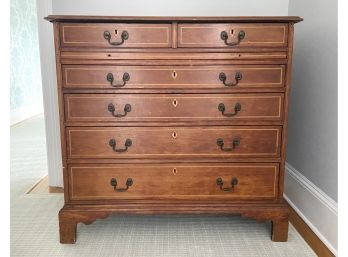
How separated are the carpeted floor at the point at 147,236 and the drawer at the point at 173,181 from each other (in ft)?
0.85

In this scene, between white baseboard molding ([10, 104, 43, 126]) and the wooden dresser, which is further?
white baseboard molding ([10, 104, 43, 126])

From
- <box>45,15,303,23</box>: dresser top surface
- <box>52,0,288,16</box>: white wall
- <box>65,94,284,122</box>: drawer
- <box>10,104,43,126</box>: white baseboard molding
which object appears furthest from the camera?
<box>10,104,43,126</box>: white baseboard molding

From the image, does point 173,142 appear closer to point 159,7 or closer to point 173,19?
point 173,19

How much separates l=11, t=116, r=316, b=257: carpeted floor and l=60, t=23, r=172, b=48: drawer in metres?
1.03

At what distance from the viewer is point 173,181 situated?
1769 mm

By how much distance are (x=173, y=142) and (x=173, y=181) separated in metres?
0.21

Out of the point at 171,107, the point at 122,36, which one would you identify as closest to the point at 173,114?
the point at 171,107

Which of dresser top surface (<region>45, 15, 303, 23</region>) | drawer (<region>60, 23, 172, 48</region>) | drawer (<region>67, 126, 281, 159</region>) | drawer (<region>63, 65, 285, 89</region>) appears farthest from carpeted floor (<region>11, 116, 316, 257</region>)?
dresser top surface (<region>45, 15, 303, 23</region>)

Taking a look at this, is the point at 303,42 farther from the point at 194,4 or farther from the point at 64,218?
the point at 64,218

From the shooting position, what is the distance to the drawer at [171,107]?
5.52 ft

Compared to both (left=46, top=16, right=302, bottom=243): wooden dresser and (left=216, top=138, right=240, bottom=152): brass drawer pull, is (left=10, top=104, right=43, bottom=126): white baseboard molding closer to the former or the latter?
(left=46, top=16, right=302, bottom=243): wooden dresser

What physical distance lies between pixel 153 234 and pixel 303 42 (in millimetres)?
1433

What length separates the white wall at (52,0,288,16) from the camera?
219cm

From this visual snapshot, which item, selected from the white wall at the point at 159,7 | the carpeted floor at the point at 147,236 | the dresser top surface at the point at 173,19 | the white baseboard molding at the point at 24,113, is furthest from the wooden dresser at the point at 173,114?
the white baseboard molding at the point at 24,113
